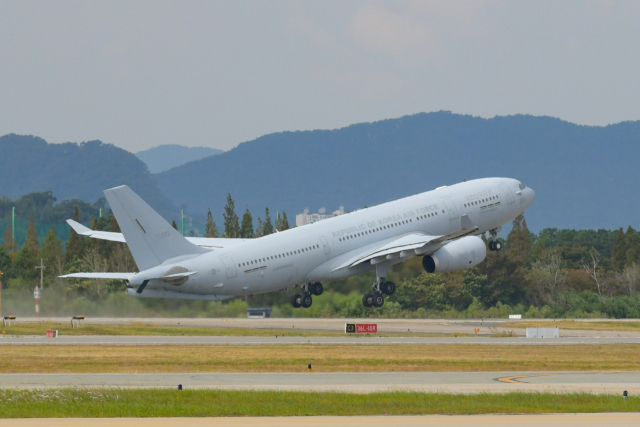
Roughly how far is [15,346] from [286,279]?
689 inches

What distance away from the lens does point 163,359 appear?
56.6 metres

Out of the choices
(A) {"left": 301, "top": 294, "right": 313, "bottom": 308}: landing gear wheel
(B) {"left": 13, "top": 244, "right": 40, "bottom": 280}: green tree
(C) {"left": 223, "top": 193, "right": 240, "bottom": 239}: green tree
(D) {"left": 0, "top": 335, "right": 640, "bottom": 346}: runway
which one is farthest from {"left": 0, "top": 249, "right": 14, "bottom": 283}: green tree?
(A) {"left": 301, "top": 294, "right": 313, "bottom": 308}: landing gear wheel

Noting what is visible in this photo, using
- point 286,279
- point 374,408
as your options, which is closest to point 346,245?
point 286,279

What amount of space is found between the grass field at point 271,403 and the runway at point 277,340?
96.5 ft

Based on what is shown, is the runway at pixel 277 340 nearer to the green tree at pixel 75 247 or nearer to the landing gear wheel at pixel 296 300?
the landing gear wheel at pixel 296 300

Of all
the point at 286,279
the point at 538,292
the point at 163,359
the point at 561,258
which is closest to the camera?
the point at 163,359

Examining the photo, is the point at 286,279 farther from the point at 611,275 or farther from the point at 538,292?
the point at 611,275

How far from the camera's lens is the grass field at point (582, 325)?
92500mm

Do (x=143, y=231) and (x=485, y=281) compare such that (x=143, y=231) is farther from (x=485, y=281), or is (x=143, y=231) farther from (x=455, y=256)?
(x=485, y=281)

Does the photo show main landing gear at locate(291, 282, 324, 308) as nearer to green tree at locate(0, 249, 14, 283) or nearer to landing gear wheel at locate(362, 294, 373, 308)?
landing gear wheel at locate(362, 294, 373, 308)

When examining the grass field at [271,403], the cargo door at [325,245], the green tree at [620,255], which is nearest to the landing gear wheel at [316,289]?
the cargo door at [325,245]

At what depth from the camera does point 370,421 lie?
106 ft

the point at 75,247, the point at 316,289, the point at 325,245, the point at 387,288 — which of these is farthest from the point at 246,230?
the point at 325,245

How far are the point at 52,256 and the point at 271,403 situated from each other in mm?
98127
